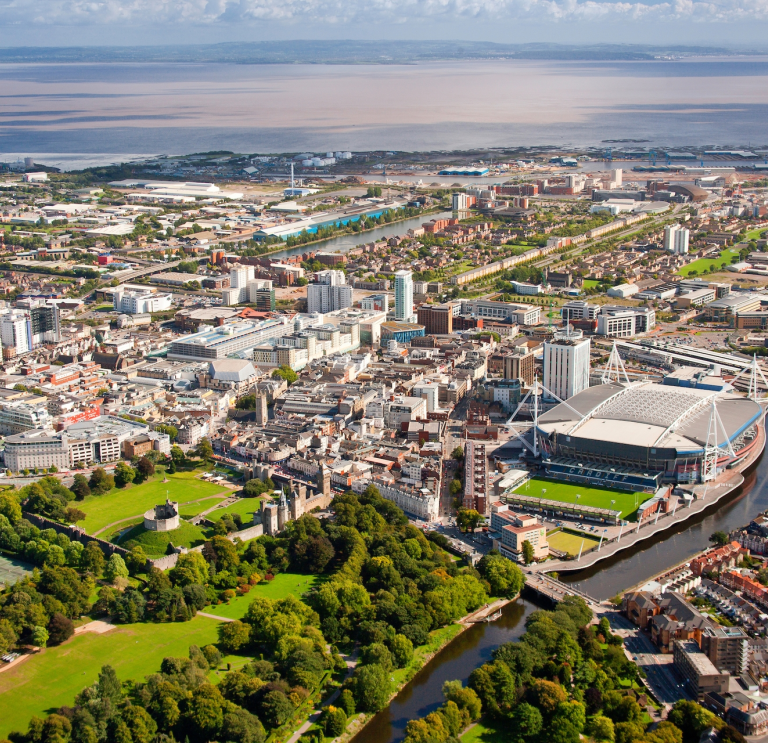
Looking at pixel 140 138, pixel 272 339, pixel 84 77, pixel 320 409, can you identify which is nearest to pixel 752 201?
pixel 272 339

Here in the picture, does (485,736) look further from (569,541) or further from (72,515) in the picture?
(72,515)

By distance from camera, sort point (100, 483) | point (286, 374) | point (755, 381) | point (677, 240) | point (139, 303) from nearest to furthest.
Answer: point (100, 483), point (755, 381), point (286, 374), point (139, 303), point (677, 240)

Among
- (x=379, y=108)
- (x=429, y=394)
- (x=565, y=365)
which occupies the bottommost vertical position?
(x=429, y=394)

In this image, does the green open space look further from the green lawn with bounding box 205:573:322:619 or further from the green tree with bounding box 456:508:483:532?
the green lawn with bounding box 205:573:322:619

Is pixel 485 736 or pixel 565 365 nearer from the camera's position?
pixel 485 736

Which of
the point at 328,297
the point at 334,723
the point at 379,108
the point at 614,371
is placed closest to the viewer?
the point at 334,723

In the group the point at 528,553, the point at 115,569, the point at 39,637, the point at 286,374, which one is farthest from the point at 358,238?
the point at 39,637
